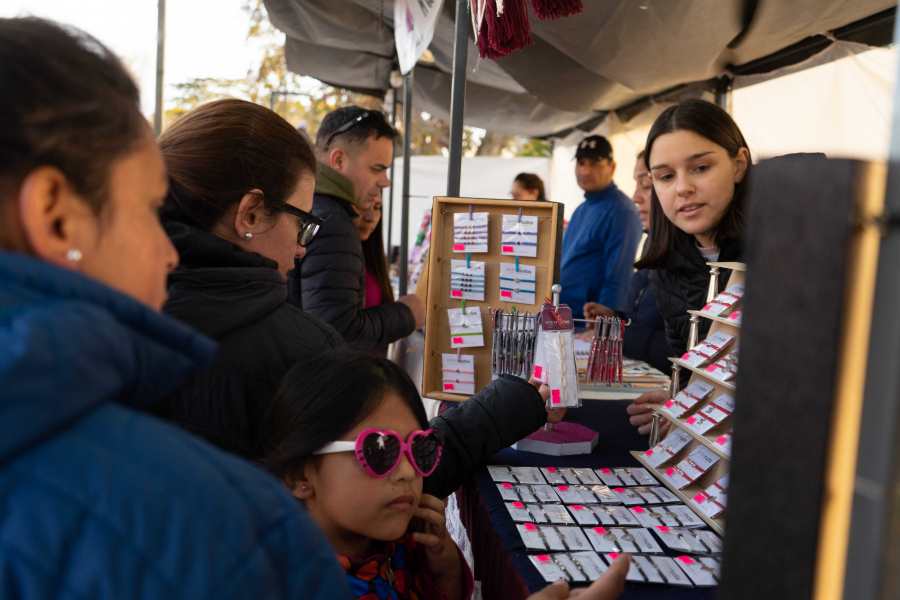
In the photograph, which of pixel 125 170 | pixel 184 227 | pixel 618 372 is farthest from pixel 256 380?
pixel 618 372

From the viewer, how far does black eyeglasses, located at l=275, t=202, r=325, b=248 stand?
153cm

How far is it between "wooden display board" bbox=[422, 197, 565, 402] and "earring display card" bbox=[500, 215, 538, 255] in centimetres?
2

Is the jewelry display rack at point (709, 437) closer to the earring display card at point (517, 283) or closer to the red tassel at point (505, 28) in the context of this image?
the earring display card at point (517, 283)

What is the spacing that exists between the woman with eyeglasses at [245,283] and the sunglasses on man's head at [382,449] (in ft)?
0.53

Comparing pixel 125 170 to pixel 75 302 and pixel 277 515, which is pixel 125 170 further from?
pixel 277 515

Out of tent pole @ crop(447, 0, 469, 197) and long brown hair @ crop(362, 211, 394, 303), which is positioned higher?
tent pole @ crop(447, 0, 469, 197)

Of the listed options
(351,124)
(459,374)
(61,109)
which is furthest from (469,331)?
(61,109)

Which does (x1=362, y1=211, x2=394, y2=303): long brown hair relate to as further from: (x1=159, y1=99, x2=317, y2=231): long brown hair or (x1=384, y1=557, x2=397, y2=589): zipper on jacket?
(x1=384, y1=557, x2=397, y2=589): zipper on jacket

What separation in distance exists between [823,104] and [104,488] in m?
4.06

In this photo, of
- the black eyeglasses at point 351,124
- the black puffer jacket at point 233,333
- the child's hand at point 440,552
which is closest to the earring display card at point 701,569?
the child's hand at point 440,552

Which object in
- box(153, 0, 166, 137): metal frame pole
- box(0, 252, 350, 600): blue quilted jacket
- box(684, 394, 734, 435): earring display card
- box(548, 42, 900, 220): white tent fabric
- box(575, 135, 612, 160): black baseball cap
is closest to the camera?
box(0, 252, 350, 600): blue quilted jacket

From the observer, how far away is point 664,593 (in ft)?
3.28

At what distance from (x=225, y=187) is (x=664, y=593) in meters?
1.18

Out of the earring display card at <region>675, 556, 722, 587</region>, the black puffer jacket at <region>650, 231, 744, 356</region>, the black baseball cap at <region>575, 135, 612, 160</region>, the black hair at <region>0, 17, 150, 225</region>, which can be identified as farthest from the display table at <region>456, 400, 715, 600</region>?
the black baseball cap at <region>575, 135, 612, 160</region>
